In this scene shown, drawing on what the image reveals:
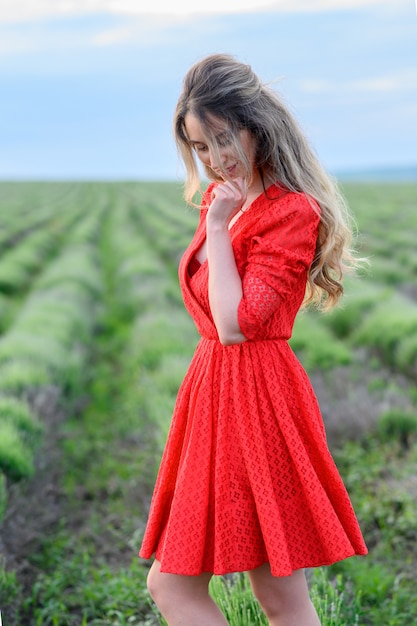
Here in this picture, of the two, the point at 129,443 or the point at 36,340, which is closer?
the point at 129,443

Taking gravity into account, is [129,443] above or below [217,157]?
below

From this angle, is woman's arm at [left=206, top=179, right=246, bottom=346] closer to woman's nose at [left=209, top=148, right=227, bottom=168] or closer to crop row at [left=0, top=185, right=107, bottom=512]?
woman's nose at [left=209, top=148, right=227, bottom=168]

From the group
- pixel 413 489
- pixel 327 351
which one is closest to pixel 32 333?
pixel 327 351

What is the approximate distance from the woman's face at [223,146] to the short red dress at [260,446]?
0.12 meters

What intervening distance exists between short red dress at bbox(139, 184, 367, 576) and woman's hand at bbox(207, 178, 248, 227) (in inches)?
2.7

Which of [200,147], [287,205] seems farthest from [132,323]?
[287,205]

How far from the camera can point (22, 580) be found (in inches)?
154

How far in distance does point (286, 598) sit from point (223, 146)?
1219mm

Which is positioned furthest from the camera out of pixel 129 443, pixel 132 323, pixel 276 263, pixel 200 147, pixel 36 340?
pixel 132 323

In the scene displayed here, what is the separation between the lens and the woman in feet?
6.84

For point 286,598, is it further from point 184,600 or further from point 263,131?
point 263,131

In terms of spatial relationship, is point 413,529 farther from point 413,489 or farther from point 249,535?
point 249,535

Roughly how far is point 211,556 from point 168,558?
12 cm

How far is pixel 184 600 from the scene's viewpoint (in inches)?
84.9
